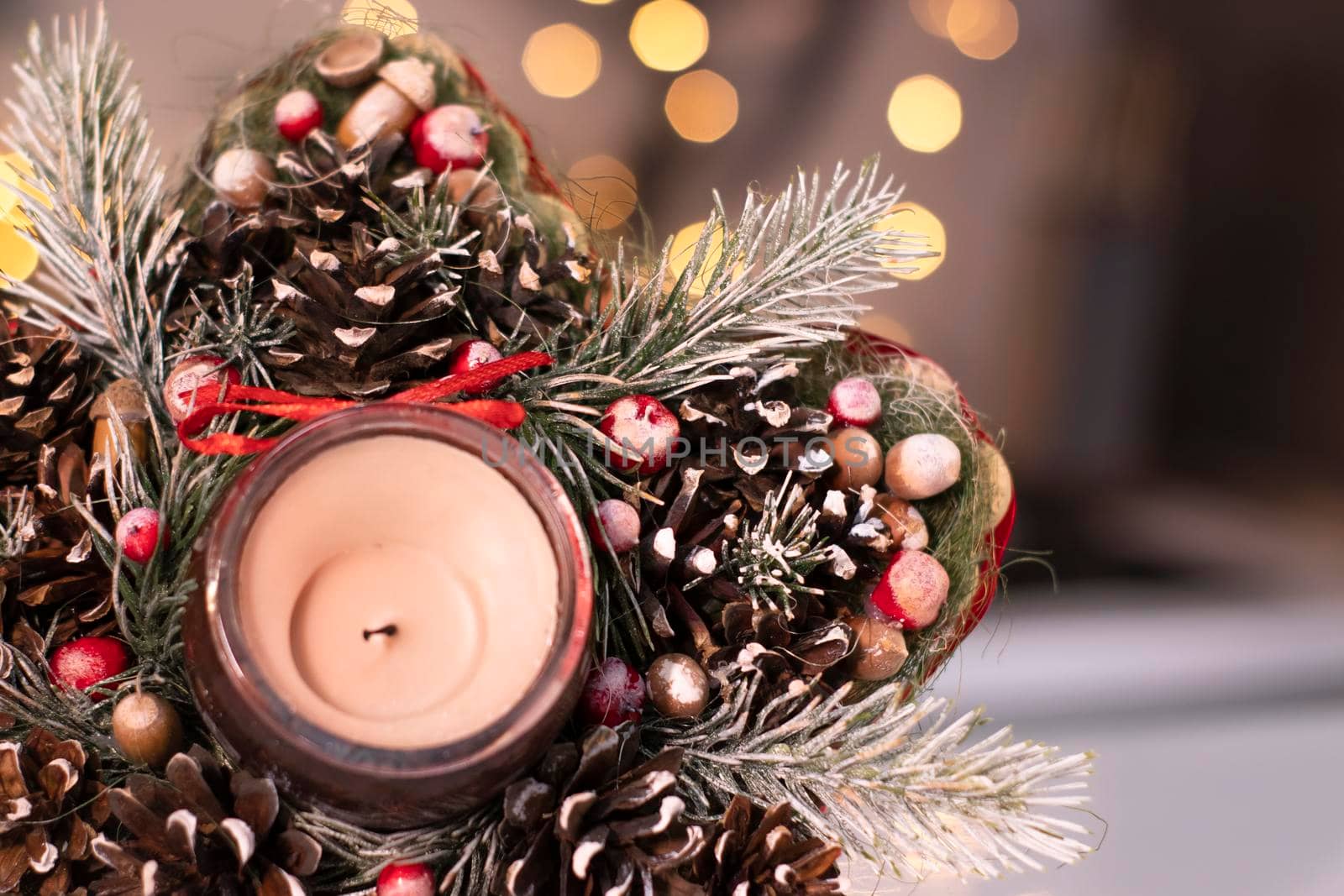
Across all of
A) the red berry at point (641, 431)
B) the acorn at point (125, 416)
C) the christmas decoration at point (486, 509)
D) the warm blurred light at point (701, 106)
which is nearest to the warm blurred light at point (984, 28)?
the warm blurred light at point (701, 106)

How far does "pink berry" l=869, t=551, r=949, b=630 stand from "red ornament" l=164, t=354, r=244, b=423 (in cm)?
28

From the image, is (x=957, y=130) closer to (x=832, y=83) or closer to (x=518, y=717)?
(x=832, y=83)

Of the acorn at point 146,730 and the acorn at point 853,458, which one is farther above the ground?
the acorn at point 853,458

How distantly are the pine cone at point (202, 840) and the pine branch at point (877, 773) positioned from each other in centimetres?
14

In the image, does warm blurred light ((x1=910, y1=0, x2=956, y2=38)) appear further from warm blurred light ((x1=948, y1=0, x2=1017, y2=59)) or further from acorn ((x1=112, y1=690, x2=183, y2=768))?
acorn ((x1=112, y1=690, x2=183, y2=768))

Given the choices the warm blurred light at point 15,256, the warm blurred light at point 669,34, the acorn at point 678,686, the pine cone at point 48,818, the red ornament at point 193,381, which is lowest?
the warm blurred light at point 15,256

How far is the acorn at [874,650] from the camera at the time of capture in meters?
0.40

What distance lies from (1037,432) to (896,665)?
24.3 inches

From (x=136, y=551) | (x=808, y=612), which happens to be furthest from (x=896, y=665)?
(x=136, y=551)

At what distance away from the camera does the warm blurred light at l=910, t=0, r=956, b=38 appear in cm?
88

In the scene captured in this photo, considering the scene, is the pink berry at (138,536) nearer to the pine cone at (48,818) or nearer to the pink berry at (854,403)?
the pine cone at (48,818)

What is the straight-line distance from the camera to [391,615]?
0.33 metres

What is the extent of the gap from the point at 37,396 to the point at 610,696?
0.84ft

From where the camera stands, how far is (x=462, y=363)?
39 cm
